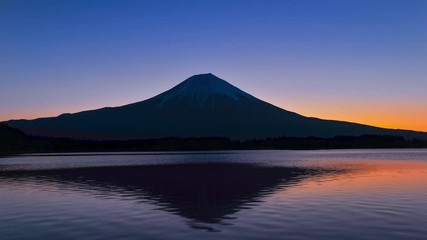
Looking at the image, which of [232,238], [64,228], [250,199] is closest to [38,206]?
[64,228]

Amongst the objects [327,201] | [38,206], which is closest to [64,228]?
[38,206]

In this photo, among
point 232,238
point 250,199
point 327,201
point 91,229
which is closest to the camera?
point 232,238

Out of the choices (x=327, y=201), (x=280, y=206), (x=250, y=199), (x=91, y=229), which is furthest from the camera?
(x=250, y=199)

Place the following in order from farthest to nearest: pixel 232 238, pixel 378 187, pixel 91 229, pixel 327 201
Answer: pixel 378 187
pixel 327 201
pixel 91 229
pixel 232 238

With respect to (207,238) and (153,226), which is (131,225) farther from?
(207,238)

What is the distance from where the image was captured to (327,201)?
25.5 meters

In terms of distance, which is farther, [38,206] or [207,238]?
[38,206]

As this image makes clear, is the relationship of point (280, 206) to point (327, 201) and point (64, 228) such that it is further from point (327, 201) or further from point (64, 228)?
point (64, 228)

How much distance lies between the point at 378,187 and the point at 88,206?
66.5 feet

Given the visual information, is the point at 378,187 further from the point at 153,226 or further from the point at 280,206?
the point at 153,226

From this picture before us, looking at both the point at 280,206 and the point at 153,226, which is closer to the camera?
the point at 153,226

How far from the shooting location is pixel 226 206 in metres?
24.8

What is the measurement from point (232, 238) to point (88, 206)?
1182 cm

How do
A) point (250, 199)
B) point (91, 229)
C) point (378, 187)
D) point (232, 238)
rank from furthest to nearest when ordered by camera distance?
point (378, 187), point (250, 199), point (91, 229), point (232, 238)
